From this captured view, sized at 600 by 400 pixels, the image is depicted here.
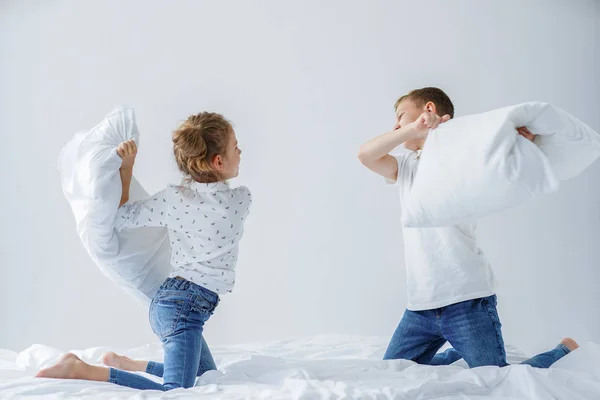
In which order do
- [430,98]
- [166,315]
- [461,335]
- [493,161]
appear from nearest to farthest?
[493,161] → [166,315] → [461,335] → [430,98]

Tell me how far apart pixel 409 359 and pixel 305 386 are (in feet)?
2.27

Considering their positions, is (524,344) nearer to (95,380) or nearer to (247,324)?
(247,324)

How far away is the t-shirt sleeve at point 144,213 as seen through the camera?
2041 mm

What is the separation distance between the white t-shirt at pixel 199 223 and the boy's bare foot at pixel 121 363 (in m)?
0.42

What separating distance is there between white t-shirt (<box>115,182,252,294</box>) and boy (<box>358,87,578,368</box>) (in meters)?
0.43

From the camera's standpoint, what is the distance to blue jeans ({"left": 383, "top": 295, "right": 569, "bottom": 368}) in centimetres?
205

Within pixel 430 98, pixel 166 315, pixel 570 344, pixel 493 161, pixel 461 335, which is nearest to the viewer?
pixel 493 161

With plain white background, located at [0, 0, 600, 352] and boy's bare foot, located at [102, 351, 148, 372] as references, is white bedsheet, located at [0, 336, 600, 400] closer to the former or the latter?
boy's bare foot, located at [102, 351, 148, 372]

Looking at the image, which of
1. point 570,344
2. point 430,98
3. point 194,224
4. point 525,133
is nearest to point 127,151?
point 194,224

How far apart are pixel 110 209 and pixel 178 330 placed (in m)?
0.42

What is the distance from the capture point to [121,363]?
7.33 ft

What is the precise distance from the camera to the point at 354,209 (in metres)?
3.52

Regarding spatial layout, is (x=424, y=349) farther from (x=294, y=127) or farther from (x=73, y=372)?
(x=294, y=127)

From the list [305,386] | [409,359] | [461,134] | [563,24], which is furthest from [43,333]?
[563,24]
